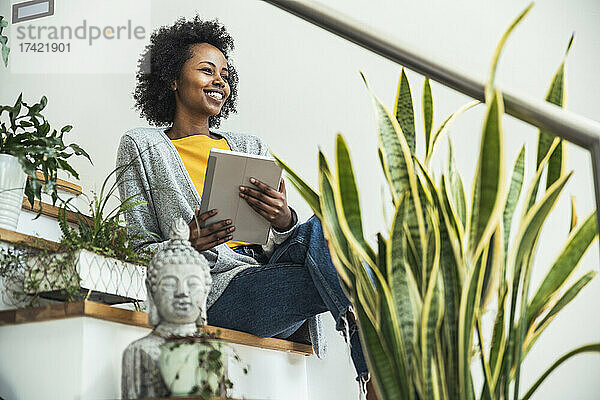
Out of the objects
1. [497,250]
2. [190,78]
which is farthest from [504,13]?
[497,250]

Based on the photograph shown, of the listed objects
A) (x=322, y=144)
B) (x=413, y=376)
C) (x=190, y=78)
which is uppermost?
(x=190, y=78)

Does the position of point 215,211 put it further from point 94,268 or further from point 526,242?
point 526,242

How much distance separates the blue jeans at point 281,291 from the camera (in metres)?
1.73

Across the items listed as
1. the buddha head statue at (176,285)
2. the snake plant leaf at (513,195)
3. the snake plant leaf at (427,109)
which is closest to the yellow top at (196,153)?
the buddha head statue at (176,285)

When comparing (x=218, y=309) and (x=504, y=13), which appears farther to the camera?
(x=504, y=13)

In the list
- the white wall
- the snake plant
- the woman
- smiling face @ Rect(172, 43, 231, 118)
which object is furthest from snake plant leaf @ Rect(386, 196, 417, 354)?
smiling face @ Rect(172, 43, 231, 118)

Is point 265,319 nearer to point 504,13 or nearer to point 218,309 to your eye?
point 218,309

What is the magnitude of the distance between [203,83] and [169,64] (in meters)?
0.21

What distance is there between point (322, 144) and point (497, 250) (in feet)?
4.75

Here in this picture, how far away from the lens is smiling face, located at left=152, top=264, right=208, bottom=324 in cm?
128

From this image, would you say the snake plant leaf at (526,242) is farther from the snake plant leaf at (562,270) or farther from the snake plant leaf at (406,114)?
the snake plant leaf at (406,114)

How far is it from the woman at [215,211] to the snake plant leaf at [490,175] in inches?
24.5

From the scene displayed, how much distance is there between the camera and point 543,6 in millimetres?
2189

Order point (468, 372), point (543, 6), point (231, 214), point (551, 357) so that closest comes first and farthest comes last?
1. point (468, 372)
2. point (231, 214)
3. point (551, 357)
4. point (543, 6)
